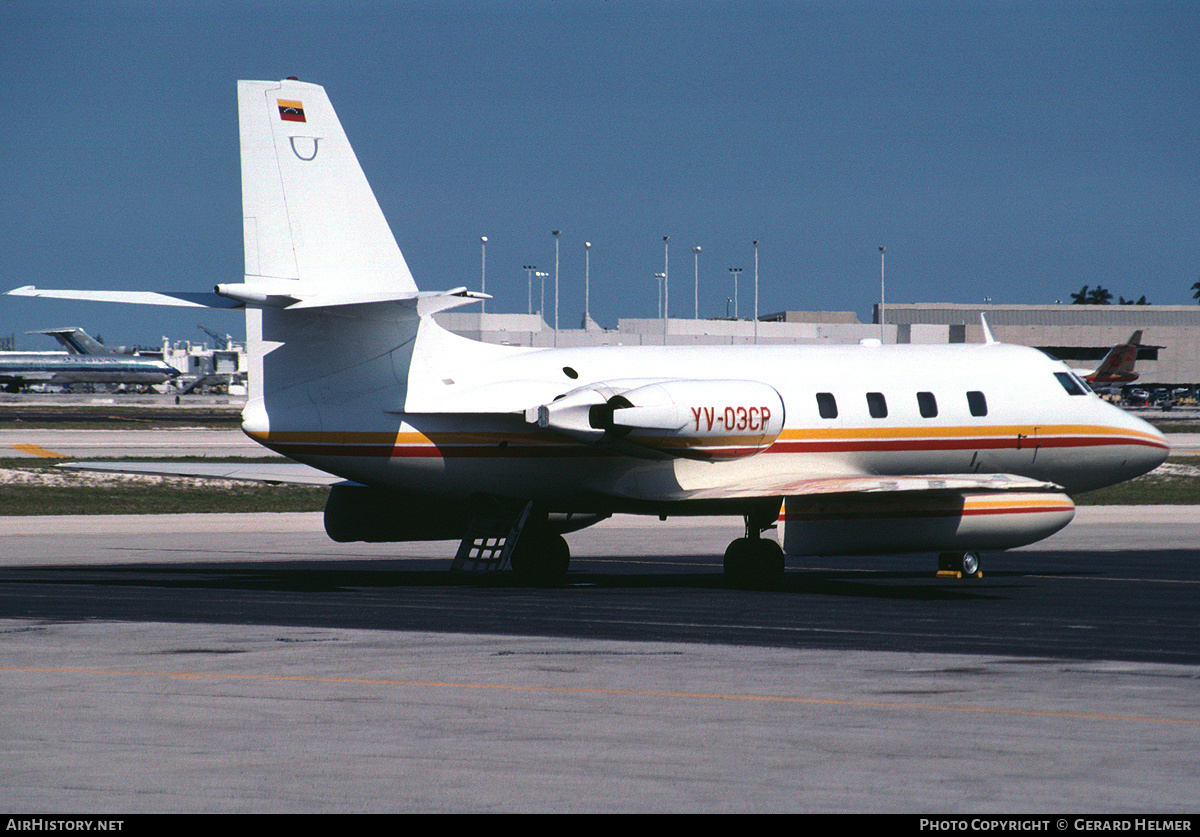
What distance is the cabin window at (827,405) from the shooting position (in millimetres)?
22750

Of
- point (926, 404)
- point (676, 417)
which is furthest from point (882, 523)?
point (676, 417)

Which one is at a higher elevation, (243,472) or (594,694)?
(243,472)

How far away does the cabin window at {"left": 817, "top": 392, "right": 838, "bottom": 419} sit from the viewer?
2275 cm

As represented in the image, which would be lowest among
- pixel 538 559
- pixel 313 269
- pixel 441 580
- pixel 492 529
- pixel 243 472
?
pixel 441 580

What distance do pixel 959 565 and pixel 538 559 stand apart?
6.78 m

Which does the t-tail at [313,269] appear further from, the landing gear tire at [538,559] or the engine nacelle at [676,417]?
the landing gear tire at [538,559]

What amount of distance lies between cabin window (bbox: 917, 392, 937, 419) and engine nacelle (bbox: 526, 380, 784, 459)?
2786 mm

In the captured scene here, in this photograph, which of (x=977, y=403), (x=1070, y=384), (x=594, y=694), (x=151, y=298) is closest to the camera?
(x=594, y=694)

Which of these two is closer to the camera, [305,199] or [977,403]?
[305,199]

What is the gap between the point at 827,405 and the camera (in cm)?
2280

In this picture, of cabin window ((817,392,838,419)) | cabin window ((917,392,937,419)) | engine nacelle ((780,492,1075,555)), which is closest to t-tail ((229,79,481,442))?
engine nacelle ((780,492,1075,555))

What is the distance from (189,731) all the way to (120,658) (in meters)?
3.79

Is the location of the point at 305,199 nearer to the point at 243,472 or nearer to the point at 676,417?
the point at 676,417

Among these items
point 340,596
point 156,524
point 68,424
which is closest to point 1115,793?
point 340,596
